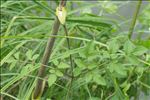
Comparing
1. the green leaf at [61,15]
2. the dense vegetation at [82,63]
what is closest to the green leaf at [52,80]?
the dense vegetation at [82,63]

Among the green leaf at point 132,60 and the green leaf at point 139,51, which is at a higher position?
the green leaf at point 139,51

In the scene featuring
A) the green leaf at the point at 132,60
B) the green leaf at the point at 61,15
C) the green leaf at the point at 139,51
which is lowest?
the green leaf at the point at 132,60

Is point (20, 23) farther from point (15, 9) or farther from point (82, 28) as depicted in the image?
point (82, 28)

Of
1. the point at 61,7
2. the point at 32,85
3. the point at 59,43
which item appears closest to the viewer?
the point at 61,7

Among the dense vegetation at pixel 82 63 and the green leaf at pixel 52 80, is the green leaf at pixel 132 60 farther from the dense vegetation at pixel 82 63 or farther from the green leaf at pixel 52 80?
the green leaf at pixel 52 80

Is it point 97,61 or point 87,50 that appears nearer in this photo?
point 87,50

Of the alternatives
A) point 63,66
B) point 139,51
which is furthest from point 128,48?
point 63,66

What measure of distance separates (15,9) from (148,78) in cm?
69

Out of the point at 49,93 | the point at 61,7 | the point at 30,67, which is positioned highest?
the point at 61,7

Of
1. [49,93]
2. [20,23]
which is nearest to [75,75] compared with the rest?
[49,93]

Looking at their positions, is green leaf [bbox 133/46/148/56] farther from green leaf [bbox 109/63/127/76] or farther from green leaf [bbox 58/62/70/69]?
green leaf [bbox 58/62/70/69]

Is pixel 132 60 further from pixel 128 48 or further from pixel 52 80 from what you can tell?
pixel 52 80

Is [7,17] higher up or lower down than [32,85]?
higher up

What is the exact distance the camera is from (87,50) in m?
1.01
